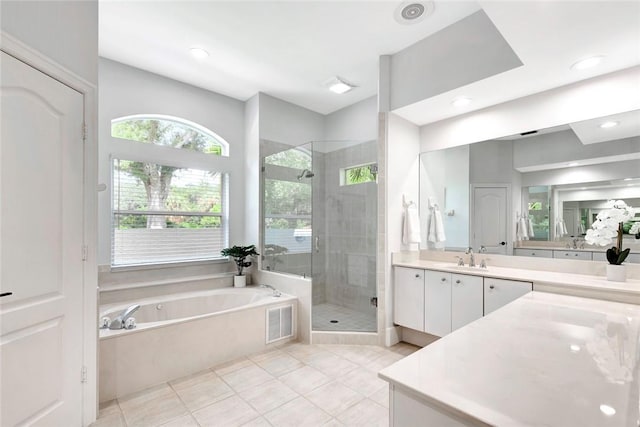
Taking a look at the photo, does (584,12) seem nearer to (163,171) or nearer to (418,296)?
(418,296)

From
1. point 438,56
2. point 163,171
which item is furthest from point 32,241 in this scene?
point 438,56

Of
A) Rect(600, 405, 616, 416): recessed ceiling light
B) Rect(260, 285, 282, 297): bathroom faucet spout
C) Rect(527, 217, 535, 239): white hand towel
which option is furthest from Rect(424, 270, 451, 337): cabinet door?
Rect(600, 405, 616, 416): recessed ceiling light

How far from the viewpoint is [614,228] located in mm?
2174

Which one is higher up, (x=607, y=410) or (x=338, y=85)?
(x=338, y=85)

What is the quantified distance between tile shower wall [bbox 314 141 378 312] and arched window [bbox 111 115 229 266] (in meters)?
1.47

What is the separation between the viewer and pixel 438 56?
8.73 feet

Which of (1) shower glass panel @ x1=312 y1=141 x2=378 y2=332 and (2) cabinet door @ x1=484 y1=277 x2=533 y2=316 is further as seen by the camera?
(1) shower glass panel @ x1=312 y1=141 x2=378 y2=332

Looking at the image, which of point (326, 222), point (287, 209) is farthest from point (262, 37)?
point (326, 222)

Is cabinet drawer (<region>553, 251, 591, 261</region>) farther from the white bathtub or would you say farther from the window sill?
the window sill

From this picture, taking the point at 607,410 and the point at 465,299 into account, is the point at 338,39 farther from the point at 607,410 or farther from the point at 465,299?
the point at 607,410

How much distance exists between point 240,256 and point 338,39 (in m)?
2.75

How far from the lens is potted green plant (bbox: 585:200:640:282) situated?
2.13 m

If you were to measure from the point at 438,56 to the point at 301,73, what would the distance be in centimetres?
156

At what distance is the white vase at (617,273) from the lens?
210 cm
